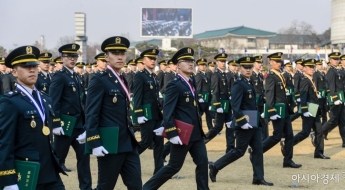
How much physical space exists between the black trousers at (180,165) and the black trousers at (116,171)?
1.48 m

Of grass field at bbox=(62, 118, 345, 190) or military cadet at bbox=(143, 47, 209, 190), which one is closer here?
military cadet at bbox=(143, 47, 209, 190)

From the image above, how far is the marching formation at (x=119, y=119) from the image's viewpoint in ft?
18.8

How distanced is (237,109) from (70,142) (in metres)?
2.73

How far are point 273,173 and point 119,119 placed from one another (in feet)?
17.5

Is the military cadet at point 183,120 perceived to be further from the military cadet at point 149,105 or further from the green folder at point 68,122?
the military cadet at point 149,105

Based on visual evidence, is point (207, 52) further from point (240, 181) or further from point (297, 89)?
point (240, 181)

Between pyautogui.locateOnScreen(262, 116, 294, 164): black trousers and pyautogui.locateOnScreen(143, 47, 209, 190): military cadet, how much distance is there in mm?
3658

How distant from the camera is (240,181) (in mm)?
10695

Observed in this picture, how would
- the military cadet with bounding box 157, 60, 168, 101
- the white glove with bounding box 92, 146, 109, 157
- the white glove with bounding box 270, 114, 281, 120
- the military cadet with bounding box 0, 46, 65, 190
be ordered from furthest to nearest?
the military cadet with bounding box 157, 60, 168, 101
the white glove with bounding box 270, 114, 281, 120
the white glove with bounding box 92, 146, 109, 157
the military cadet with bounding box 0, 46, 65, 190

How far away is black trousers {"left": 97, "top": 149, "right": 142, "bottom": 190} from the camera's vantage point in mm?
6895

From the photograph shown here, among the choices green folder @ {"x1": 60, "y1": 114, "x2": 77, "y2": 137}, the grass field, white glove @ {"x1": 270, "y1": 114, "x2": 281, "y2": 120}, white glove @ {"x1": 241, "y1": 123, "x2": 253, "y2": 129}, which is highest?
green folder @ {"x1": 60, "y1": 114, "x2": 77, "y2": 137}

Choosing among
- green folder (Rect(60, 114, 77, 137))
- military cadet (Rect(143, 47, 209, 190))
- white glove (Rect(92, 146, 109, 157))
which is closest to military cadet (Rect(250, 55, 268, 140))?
military cadet (Rect(143, 47, 209, 190))

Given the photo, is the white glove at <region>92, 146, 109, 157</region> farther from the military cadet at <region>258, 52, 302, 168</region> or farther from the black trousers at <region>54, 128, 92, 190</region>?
the military cadet at <region>258, 52, 302, 168</region>

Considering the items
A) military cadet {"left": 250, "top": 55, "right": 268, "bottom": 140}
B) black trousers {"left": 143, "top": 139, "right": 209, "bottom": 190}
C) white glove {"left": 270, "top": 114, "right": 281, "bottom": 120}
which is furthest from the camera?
military cadet {"left": 250, "top": 55, "right": 268, "bottom": 140}
